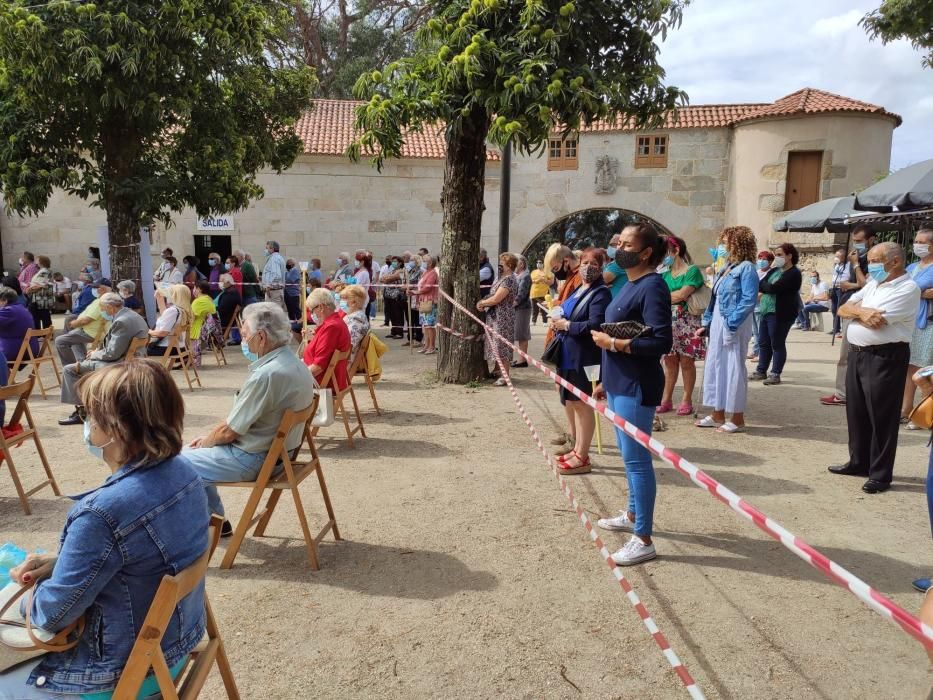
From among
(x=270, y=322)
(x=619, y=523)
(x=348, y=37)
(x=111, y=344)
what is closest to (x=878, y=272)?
(x=619, y=523)

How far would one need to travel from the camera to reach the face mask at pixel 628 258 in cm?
348

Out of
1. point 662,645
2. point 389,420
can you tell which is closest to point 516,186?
point 389,420

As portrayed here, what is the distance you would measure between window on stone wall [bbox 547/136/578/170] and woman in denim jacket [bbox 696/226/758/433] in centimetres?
1794

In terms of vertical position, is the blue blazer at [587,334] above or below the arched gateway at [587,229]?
below

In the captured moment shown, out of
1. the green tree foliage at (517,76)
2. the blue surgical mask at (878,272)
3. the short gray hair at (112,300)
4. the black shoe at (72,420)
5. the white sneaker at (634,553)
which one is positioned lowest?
the black shoe at (72,420)

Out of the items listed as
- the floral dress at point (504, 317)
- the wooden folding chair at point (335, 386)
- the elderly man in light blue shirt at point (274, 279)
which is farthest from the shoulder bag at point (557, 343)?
the elderly man in light blue shirt at point (274, 279)

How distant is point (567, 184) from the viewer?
23297 millimetres

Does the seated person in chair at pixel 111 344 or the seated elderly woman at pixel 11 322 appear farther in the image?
the seated elderly woman at pixel 11 322

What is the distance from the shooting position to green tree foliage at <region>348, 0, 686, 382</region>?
19.7ft

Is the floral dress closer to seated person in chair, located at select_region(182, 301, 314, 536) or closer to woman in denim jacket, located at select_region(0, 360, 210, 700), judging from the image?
seated person in chair, located at select_region(182, 301, 314, 536)

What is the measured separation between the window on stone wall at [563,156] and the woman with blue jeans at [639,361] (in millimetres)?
20647

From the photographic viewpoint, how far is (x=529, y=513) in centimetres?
424

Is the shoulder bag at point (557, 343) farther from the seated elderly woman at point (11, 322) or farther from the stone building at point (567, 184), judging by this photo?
the stone building at point (567, 184)

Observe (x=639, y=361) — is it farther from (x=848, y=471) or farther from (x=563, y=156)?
(x=563, y=156)
